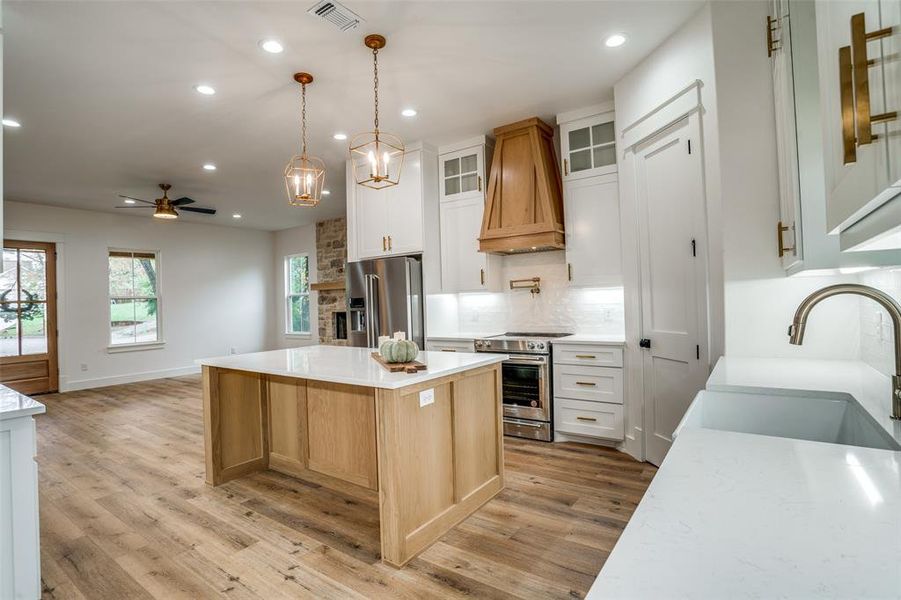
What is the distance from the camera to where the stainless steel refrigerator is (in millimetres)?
4590

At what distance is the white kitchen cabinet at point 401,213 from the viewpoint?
460cm

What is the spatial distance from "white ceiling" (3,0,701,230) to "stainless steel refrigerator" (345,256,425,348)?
1.31 metres

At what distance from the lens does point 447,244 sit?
15.4ft

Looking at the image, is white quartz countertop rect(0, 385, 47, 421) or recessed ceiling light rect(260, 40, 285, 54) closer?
white quartz countertop rect(0, 385, 47, 421)

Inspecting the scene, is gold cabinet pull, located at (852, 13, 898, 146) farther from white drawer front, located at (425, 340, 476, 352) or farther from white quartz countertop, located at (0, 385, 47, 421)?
white drawer front, located at (425, 340, 476, 352)

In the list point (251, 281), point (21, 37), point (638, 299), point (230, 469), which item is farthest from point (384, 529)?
point (251, 281)

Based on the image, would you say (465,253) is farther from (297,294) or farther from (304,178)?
(297,294)

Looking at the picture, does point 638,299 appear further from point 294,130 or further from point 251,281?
point 251,281

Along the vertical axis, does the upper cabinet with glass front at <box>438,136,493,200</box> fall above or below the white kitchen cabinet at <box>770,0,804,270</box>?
above

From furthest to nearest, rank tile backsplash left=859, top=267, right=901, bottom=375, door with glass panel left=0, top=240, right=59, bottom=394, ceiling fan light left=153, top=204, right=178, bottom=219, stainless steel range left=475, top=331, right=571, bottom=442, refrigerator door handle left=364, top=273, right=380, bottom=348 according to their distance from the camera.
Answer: door with glass panel left=0, top=240, right=59, bottom=394, ceiling fan light left=153, top=204, right=178, bottom=219, refrigerator door handle left=364, top=273, right=380, bottom=348, stainless steel range left=475, top=331, right=571, bottom=442, tile backsplash left=859, top=267, right=901, bottom=375

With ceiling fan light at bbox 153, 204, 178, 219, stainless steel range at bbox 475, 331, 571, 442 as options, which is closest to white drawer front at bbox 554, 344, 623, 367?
A: stainless steel range at bbox 475, 331, 571, 442

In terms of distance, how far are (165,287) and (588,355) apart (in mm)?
7441

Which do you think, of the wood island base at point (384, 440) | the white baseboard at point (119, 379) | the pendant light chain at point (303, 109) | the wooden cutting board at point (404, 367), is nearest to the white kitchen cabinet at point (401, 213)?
the pendant light chain at point (303, 109)

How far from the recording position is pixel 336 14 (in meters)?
2.50
